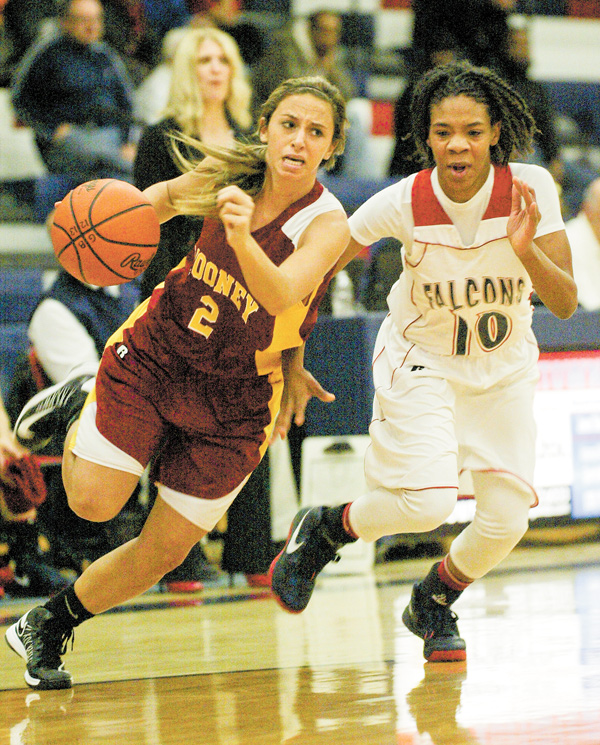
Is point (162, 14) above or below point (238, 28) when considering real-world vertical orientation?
above

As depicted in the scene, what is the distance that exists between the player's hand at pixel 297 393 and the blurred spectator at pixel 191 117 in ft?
4.27

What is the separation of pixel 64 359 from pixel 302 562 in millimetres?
1692

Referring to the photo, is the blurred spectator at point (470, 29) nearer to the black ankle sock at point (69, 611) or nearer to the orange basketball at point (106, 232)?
the orange basketball at point (106, 232)

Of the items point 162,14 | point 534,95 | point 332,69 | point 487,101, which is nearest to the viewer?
point 487,101

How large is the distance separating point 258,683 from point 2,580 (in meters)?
1.94

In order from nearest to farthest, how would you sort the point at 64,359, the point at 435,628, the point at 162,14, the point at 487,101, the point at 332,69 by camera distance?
1. the point at 487,101
2. the point at 435,628
3. the point at 64,359
4. the point at 332,69
5. the point at 162,14

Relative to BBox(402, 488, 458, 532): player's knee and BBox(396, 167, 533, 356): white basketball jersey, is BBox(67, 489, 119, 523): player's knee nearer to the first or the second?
BBox(402, 488, 458, 532): player's knee

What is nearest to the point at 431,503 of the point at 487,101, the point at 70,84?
the point at 487,101

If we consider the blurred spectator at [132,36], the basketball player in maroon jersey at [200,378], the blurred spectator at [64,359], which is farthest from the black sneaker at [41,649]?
the blurred spectator at [132,36]

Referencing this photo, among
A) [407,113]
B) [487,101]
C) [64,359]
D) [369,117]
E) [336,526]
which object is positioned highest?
[369,117]

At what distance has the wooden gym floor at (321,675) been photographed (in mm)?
2617

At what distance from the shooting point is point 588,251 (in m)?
5.82

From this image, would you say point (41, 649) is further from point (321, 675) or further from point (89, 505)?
point (321, 675)

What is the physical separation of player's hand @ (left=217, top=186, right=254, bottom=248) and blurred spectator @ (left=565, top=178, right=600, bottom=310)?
340 cm
